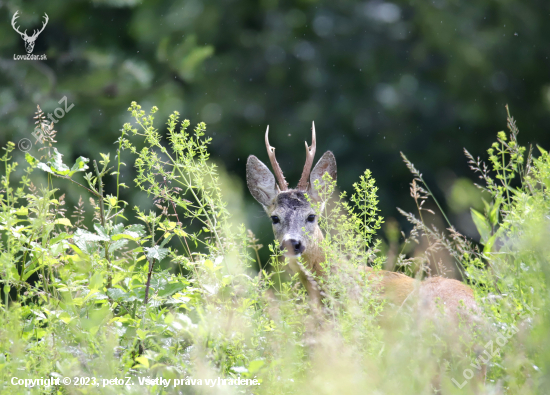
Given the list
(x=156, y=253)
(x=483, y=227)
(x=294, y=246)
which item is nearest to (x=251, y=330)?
(x=156, y=253)

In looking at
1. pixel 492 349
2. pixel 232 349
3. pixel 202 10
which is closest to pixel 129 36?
pixel 202 10

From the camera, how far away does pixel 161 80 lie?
20.7 feet

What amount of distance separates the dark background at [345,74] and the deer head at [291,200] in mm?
1566

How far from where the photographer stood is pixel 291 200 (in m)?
4.48

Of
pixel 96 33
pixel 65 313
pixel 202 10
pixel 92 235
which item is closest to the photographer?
pixel 65 313

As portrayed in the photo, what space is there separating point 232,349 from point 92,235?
75 cm

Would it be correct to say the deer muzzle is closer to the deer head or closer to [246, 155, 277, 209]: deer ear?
the deer head

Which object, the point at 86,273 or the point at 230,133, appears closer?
the point at 86,273

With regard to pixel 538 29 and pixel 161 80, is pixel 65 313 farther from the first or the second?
pixel 538 29

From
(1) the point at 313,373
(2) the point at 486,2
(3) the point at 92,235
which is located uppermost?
(2) the point at 486,2

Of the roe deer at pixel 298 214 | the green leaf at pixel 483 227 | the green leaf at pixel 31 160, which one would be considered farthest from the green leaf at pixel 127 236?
the green leaf at pixel 483 227

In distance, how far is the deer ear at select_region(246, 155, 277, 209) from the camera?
15.7ft

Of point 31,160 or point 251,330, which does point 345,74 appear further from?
point 251,330

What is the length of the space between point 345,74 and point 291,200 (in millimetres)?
3615
